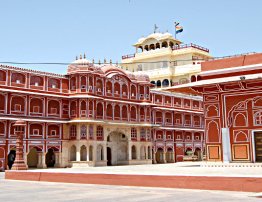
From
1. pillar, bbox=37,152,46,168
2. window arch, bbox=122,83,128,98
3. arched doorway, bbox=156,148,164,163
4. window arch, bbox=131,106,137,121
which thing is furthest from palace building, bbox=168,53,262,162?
arched doorway, bbox=156,148,164,163

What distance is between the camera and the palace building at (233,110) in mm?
24391

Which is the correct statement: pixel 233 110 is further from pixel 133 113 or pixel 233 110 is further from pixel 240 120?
pixel 133 113

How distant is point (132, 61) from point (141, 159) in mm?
21151

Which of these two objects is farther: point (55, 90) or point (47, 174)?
point (55, 90)

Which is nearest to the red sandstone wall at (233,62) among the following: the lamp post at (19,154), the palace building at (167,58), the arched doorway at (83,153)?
the lamp post at (19,154)

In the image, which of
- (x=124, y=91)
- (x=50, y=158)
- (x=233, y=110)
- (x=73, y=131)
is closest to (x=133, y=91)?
(x=124, y=91)

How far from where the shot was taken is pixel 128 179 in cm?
1603

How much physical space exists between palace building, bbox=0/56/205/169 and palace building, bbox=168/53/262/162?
16719 millimetres

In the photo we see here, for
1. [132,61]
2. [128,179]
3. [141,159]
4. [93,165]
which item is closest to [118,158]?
[141,159]

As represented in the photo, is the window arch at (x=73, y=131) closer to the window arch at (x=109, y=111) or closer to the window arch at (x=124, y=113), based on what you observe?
the window arch at (x=109, y=111)

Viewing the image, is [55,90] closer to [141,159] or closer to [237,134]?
[141,159]

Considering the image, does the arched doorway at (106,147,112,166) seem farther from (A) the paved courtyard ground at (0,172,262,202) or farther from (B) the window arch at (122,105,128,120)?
(A) the paved courtyard ground at (0,172,262,202)

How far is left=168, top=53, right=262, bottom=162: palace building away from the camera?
24391mm

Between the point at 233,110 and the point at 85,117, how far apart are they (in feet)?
60.9
